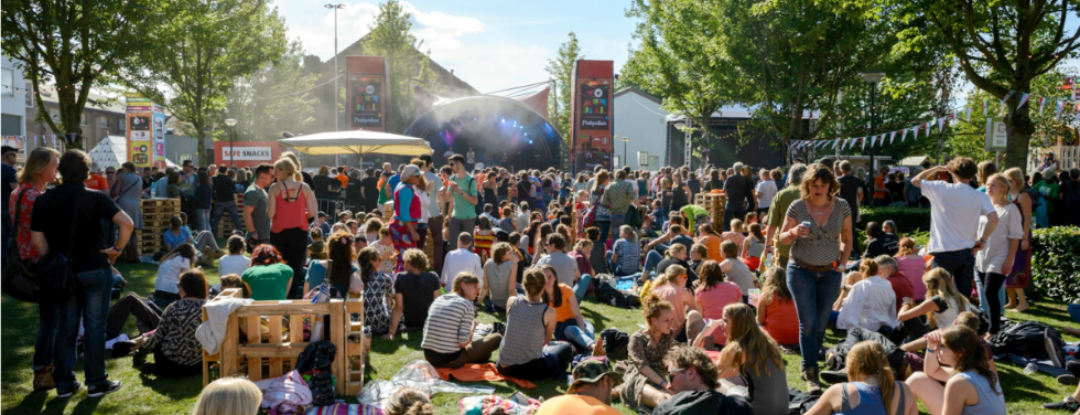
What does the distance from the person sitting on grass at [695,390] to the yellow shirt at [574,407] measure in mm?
440

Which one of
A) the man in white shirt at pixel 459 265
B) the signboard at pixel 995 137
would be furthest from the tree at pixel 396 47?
the man in white shirt at pixel 459 265

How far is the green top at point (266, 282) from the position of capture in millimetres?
6051

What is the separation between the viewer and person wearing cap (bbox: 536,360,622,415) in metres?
3.24

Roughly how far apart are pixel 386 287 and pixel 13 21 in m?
10.1

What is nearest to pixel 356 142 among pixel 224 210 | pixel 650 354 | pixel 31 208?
pixel 224 210

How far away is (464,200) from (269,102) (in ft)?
120

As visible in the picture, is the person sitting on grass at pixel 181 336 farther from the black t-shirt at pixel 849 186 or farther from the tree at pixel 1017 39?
the tree at pixel 1017 39

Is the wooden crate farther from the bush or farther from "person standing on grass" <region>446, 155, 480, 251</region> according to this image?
the bush

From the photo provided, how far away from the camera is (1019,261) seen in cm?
812

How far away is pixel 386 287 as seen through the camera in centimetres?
696

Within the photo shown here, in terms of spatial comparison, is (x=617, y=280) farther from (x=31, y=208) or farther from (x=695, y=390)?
(x=31, y=208)

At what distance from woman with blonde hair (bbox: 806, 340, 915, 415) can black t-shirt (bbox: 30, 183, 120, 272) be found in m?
4.47

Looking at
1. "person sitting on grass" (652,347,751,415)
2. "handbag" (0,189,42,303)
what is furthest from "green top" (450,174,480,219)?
"person sitting on grass" (652,347,751,415)

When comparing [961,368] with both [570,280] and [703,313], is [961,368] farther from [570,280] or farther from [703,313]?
[570,280]
